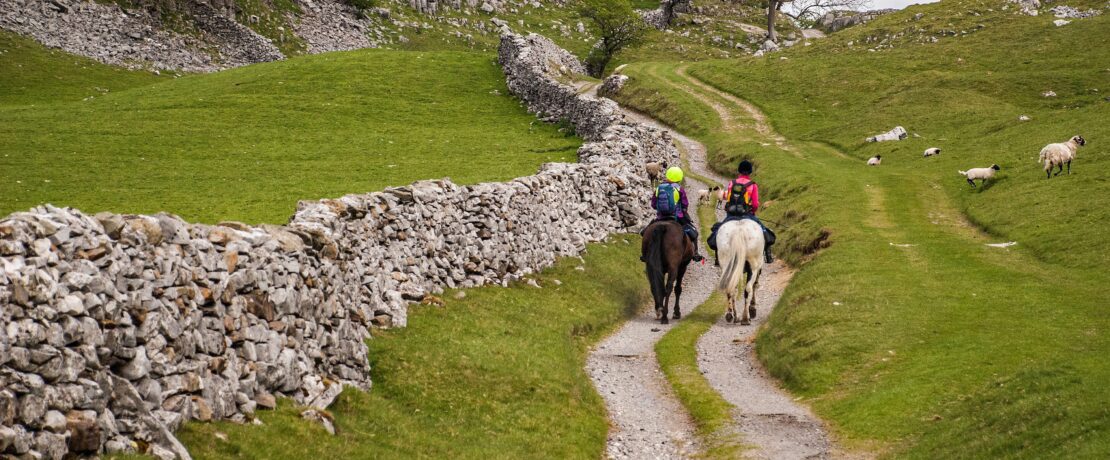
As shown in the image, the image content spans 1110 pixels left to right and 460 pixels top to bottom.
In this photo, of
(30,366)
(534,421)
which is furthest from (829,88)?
(30,366)

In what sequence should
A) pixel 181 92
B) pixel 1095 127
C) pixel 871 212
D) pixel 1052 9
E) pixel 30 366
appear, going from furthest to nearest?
pixel 1052 9, pixel 181 92, pixel 1095 127, pixel 871 212, pixel 30 366

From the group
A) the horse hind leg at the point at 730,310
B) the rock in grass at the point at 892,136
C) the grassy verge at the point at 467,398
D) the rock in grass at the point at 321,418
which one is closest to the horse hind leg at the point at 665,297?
the horse hind leg at the point at 730,310

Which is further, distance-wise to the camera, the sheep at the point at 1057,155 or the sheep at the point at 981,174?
the sheep at the point at 981,174

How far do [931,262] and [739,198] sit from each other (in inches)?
335

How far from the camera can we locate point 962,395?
18.7 meters

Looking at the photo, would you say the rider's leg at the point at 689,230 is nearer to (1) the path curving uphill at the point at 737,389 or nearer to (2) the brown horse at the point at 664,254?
(2) the brown horse at the point at 664,254

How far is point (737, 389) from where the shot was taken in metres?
22.7

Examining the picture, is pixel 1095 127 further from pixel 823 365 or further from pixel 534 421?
pixel 534 421

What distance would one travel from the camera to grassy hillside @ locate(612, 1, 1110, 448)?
1755 cm

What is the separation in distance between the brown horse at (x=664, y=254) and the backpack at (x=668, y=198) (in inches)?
14.5

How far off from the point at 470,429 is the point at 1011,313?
48.7 ft

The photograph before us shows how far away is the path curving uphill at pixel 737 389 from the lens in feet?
60.8

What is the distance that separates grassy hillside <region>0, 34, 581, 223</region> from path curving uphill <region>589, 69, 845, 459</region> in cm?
1112

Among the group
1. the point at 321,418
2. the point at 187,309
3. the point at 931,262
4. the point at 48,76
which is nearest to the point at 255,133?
the point at 48,76
